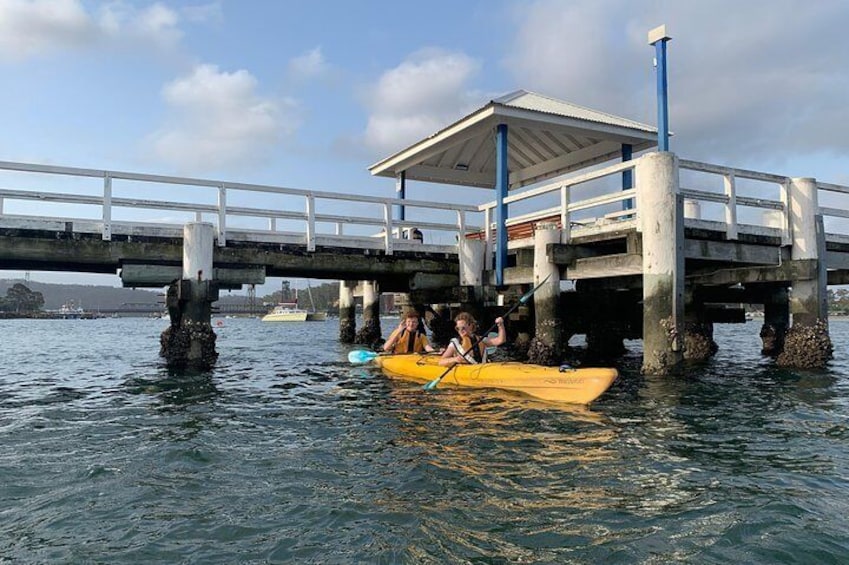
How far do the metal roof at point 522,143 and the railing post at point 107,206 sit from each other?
24.9 ft

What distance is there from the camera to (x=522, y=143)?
17688mm

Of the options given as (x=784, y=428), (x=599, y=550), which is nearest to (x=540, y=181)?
(x=784, y=428)

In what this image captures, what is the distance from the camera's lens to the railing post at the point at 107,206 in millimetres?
12336

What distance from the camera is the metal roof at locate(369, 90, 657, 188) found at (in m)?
14.3

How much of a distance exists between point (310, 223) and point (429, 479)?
9.54 metres

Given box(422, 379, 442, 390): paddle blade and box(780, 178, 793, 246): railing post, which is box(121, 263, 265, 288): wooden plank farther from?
box(780, 178, 793, 246): railing post

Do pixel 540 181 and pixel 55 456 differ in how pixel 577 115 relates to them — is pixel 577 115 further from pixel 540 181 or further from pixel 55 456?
pixel 55 456

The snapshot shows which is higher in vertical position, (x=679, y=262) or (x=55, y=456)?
(x=679, y=262)

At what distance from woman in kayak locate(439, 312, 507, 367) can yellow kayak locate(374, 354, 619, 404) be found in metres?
0.24

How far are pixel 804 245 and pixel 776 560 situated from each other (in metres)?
10.7

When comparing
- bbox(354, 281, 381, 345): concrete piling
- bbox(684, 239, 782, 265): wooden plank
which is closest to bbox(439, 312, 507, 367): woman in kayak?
bbox(684, 239, 782, 265): wooden plank

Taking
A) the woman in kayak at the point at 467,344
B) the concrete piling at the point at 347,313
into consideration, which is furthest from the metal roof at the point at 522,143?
the concrete piling at the point at 347,313

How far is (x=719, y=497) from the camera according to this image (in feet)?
16.1

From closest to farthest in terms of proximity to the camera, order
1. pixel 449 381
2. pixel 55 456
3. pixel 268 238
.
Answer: pixel 55 456, pixel 449 381, pixel 268 238
